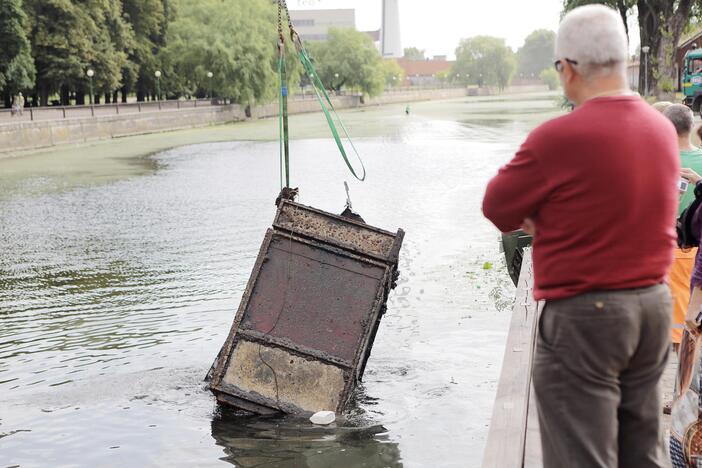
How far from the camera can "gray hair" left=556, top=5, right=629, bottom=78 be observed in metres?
2.77

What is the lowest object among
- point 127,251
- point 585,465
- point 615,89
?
point 127,251

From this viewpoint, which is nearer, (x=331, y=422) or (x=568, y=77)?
(x=568, y=77)

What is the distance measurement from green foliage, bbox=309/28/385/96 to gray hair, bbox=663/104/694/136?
104046 mm

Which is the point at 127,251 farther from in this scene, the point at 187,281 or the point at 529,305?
the point at 529,305

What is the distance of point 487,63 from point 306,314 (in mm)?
193843

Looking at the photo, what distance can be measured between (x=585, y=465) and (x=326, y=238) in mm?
4060

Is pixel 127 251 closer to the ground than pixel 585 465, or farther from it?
closer to the ground

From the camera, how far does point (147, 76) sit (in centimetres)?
7031

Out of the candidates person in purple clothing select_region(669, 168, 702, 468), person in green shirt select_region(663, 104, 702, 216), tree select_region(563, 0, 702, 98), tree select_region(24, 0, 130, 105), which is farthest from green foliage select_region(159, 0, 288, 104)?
person in purple clothing select_region(669, 168, 702, 468)

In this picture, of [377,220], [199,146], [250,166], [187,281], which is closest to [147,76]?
[199,146]

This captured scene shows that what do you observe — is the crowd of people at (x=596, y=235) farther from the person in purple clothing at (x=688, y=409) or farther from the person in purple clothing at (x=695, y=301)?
the person in purple clothing at (x=695, y=301)

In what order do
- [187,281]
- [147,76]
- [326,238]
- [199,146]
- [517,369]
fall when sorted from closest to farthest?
1. [517,369]
2. [326,238]
3. [187,281]
4. [199,146]
5. [147,76]

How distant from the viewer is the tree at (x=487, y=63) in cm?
19550

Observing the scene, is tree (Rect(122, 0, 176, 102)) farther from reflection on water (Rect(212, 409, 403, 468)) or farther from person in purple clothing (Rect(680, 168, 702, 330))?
person in purple clothing (Rect(680, 168, 702, 330))
